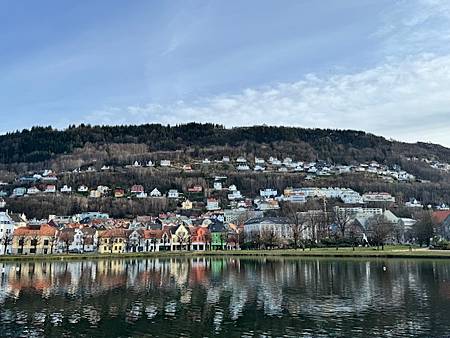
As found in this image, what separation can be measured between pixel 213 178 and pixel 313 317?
15262 centimetres

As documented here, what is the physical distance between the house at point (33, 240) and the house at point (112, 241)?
7636 mm

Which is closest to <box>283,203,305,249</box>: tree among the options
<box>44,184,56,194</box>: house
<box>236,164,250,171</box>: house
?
<box>236,164,250,171</box>: house

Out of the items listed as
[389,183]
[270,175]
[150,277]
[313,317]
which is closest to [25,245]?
[150,277]

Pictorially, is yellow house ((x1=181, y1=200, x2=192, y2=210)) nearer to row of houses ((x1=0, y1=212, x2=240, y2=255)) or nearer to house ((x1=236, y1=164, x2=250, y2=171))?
row of houses ((x1=0, y1=212, x2=240, y2=255))

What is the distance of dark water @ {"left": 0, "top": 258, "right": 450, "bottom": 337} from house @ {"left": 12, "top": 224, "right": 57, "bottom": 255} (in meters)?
42.0

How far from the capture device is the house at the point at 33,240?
73.1 m

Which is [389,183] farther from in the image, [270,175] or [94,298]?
[94,298]

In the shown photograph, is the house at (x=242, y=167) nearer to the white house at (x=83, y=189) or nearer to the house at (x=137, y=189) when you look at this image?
the house at (x=137, y=189)

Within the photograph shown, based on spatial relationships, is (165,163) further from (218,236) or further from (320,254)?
(320,254)

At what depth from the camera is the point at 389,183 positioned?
16388cm

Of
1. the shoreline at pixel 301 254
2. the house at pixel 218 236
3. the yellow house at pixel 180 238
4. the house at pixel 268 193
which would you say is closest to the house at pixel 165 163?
the house at pixel 268 193

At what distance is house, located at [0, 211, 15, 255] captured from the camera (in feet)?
235

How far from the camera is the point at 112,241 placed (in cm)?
7994

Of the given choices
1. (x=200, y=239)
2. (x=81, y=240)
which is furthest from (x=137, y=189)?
(x=81, y=240)
